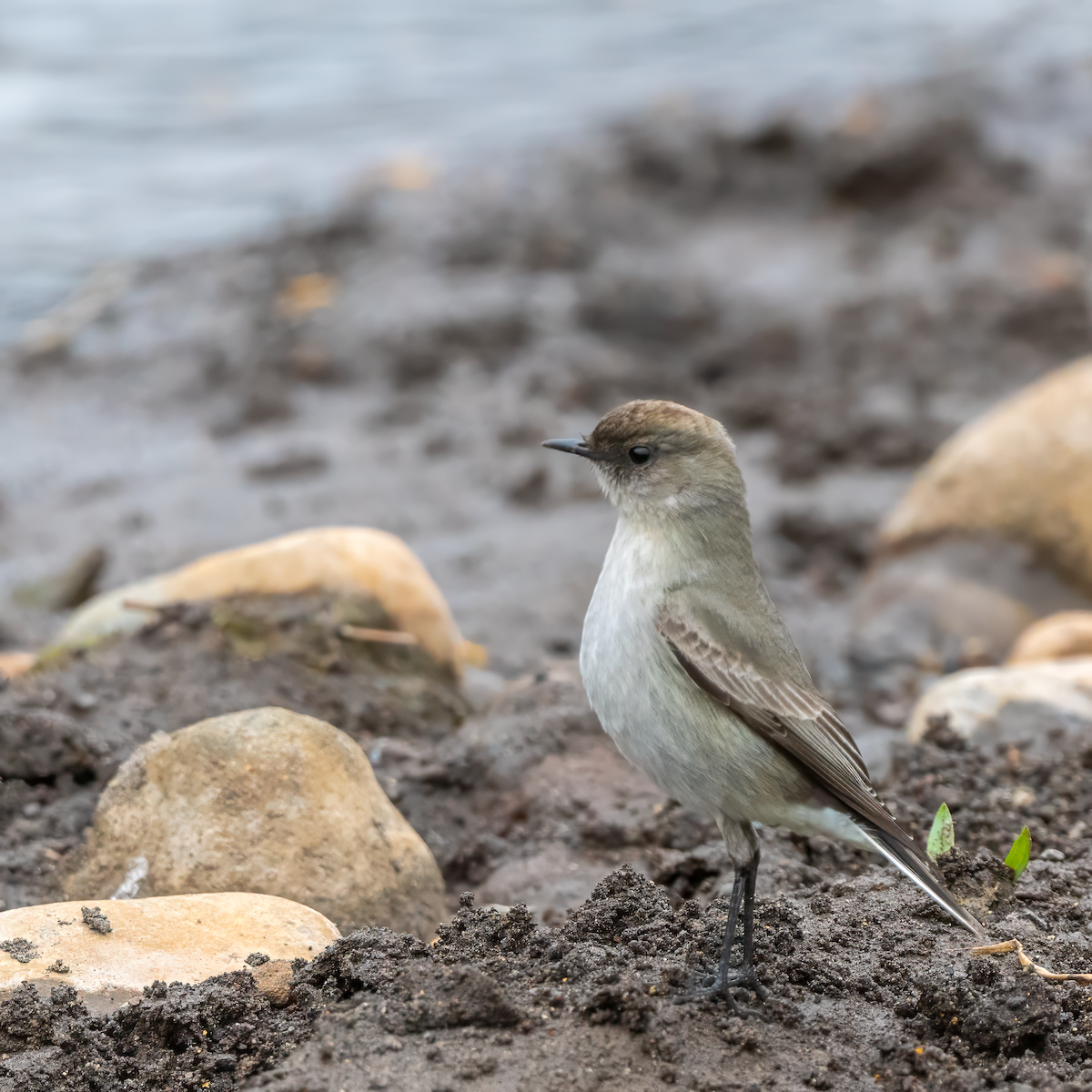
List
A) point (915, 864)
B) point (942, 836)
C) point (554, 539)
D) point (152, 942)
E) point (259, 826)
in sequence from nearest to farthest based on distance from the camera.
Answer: point (915, 864) < point (152, 942) < point (259, 826) < point (942, 836) < point (554, 539)

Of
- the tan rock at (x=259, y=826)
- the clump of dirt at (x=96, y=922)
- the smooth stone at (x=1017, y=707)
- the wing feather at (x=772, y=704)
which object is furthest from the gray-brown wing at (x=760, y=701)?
the smooth stone at (x=1017, y=707)

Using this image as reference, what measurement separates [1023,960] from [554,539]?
515 centimetres

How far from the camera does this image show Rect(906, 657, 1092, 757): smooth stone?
5.43 meters

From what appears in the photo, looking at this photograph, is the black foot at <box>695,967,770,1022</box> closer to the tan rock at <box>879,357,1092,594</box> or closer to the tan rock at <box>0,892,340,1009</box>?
the tan rock at <box>0,892,340,1009</box>

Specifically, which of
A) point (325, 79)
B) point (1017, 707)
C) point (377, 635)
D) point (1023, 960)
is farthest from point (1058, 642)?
point (325, 79)

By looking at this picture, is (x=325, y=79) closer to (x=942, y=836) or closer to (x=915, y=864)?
(x=942, y=836)

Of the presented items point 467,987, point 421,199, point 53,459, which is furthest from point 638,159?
point 467,987

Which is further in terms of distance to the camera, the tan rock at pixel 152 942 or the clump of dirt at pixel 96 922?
the clump of dirt at pixel 96 922

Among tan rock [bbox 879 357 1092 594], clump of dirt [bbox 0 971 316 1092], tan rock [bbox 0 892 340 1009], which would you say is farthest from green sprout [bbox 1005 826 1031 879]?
tan rock [bbox 879 357 1092 594]

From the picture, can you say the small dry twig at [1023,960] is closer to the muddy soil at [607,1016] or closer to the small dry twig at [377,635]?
the muddy soil at [607,1016]

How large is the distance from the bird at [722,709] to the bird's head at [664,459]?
0.02 metres

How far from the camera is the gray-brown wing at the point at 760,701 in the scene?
11.8 ft

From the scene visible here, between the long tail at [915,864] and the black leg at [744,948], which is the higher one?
the long tail at [915,864]

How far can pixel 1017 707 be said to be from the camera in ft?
18.0
